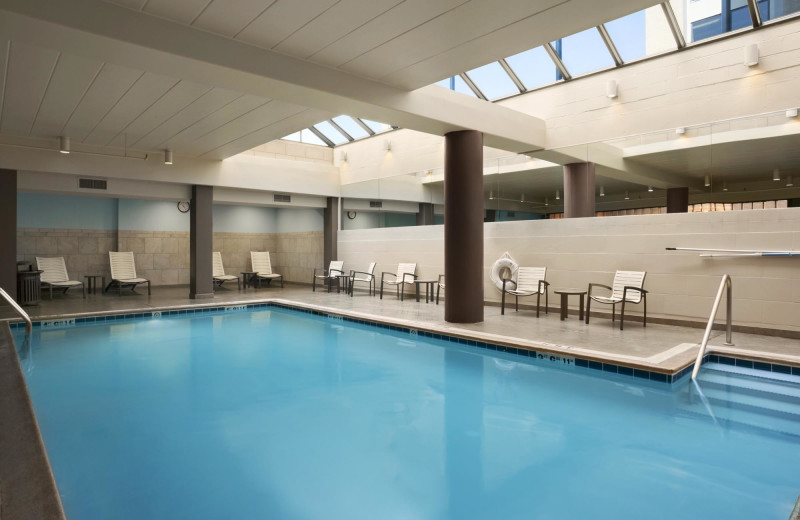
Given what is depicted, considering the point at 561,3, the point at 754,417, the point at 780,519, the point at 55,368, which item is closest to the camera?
the point at 780,519

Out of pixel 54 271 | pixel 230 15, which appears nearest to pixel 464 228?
pixel 230 15

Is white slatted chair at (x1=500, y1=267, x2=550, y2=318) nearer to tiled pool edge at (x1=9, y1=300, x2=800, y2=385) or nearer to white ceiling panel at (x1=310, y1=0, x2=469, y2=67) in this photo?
tiled pool edge at (x1=9, y1=300, x2=800, y2=385)

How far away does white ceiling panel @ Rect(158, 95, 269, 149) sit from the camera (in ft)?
18.2

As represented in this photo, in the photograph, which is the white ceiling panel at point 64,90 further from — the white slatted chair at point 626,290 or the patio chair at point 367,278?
the white slatted chair at point 626,290

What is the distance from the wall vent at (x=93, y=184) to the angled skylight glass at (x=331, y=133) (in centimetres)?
475

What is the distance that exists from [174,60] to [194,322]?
14.0ft

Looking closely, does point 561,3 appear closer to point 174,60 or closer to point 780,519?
point 174,60

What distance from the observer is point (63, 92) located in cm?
512

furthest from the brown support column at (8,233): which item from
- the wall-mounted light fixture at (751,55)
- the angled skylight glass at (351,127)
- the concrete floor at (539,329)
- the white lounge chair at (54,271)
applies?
the wall-mounted light fixture at (751,55)

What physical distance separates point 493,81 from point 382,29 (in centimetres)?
527

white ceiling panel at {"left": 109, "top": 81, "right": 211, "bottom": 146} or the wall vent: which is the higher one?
white ceiling panel at {"left": 109, "top": 81, "right": 211, "bottom": 146}

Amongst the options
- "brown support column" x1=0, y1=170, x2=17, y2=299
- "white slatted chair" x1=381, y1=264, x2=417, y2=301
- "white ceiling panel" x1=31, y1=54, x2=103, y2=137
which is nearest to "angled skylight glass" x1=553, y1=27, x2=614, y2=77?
"white slatted chair" x1=381, y1=264, x2=417, y2=301

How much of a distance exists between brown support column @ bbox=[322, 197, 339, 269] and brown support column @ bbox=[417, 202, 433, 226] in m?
2.80

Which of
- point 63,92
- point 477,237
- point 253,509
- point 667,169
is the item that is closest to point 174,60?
point 63,92
